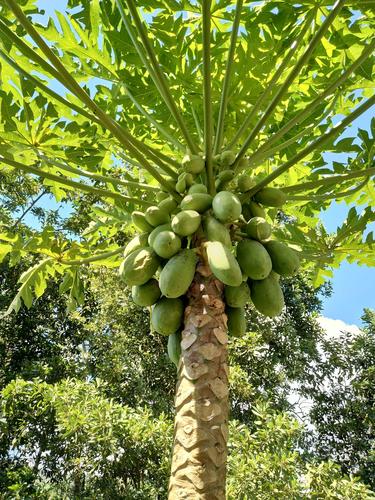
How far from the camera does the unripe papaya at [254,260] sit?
1745 mm

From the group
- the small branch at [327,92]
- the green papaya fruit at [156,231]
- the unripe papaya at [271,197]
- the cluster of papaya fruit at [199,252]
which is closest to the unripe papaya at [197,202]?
the cluster of papaya fruit at [199,252]

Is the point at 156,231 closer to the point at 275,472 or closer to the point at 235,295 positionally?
the point at 235,295

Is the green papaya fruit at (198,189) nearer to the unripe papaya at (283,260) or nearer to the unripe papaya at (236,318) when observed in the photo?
the unripe papaya at (283,260)

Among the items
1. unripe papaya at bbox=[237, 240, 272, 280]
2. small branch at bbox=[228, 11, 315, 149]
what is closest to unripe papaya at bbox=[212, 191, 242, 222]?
unripe papaya at bbox=[237, 240, 272, 280]

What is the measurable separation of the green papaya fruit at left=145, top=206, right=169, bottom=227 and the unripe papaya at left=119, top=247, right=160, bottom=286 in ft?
0.53

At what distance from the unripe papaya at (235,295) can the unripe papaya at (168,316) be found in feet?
0.60

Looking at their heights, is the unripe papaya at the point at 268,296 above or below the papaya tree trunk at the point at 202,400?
above

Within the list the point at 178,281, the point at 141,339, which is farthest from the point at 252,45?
the point at 141,339

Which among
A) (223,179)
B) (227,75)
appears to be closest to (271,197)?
(223,179)

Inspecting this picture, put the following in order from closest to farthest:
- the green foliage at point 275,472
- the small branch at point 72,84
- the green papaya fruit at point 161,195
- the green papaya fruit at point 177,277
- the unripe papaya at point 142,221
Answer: the small branch at point 72,84 < the green papaya fruit at point 177,277 < the unripe papaya at point 142,221 < the green papaya fruit at point 161,195 < the green foliage at point 275,472

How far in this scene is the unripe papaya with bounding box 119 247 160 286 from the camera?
1.77 m

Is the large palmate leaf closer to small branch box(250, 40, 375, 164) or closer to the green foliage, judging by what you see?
small branch box(250, 40, 375, 164)

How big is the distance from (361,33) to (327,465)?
5.70 meters

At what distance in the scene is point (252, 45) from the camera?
2490mm
